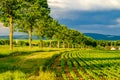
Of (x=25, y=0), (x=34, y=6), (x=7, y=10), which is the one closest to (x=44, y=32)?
(x=34, y=6)

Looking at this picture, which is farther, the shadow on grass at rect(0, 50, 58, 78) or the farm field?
the shadow on grass at rect(0, 50, 58, 78)

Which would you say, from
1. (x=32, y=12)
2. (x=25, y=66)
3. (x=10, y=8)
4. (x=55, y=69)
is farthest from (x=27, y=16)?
(x=55, y=69)

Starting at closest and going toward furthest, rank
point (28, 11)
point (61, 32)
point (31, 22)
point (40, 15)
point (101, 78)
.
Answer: point (101, 78), point (28, 11), point (40, 15), point (31, 22), point (61, 32)

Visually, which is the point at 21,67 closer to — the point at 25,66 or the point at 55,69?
the point at 25,66

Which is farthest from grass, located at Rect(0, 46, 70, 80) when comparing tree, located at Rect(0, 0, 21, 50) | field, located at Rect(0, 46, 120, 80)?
tree, located at Rect(0, 0, 21, 50)

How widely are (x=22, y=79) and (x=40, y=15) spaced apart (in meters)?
71.6

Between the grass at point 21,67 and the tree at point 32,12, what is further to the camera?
the tree at point 32,12

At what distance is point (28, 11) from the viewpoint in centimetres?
8275

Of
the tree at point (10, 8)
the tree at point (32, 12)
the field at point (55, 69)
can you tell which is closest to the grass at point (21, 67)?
the field at point (55, 69)

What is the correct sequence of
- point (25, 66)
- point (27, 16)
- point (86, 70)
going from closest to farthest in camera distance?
1. point (86, 70)
2. point (25, 66)
3. point (27, 16)

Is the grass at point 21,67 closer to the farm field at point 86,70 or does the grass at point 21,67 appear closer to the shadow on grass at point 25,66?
the shadow on grass at point 25,66

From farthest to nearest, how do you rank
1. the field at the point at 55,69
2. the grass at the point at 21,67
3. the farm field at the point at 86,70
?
the farm field at the point at 86,70 < the field at the point at 55,69 < the grass at the point at 21,67

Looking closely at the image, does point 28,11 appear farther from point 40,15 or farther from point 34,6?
point 40,15

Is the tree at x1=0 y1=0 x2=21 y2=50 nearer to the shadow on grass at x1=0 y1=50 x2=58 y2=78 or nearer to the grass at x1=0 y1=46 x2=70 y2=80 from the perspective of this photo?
the grass at x1=0 y1=46 x2=70 y2=80
